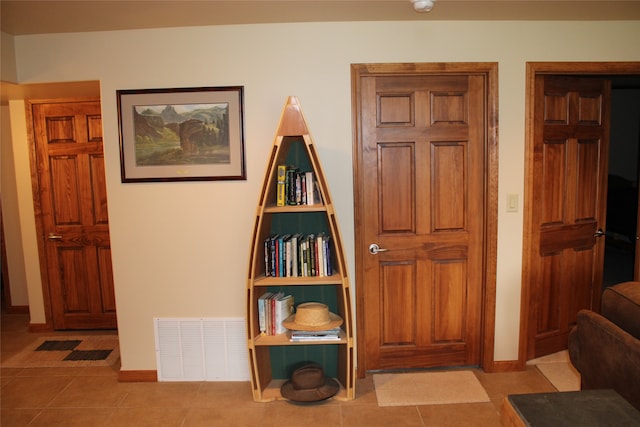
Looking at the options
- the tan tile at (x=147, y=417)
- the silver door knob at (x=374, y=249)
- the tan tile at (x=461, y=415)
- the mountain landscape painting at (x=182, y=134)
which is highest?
the mountain landscape painting at (x=182, y=134)

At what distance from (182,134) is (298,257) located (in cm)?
111

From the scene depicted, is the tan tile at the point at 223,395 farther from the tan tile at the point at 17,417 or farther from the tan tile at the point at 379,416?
the tan tile at the point at 17,417

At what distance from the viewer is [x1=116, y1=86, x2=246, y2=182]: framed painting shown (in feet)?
9.35

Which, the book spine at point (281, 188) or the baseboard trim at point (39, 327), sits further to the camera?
the baseboard trim at point (39, 327)

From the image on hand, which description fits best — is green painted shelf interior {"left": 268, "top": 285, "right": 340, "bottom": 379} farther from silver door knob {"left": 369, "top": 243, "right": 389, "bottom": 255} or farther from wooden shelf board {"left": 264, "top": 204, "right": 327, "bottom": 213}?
wooden shelf board {"left": 264, "top": 204, "right": 327, "bottom": 213}

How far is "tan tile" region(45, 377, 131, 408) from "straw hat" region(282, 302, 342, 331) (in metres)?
1.24

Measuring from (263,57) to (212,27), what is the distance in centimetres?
37

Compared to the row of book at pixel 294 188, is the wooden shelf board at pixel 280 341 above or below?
below

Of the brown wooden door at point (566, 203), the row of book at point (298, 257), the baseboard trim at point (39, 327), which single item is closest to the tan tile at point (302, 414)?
the row of book at point (298, 257)

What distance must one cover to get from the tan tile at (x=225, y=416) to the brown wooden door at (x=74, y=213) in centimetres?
186

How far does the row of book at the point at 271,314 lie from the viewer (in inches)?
109

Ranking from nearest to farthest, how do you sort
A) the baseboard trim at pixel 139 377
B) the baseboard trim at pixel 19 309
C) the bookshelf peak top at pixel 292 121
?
the bookshelf peak top at pixel 292 121, the baseboard trim at pixel 139 377, the baseboard trim at pixel 19 309

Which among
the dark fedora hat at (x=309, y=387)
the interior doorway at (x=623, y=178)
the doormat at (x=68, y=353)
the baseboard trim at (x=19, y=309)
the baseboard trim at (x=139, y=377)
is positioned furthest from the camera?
the interior doorway at (x=623, y=178)

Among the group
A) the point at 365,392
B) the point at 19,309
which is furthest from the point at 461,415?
the point at 19,309
